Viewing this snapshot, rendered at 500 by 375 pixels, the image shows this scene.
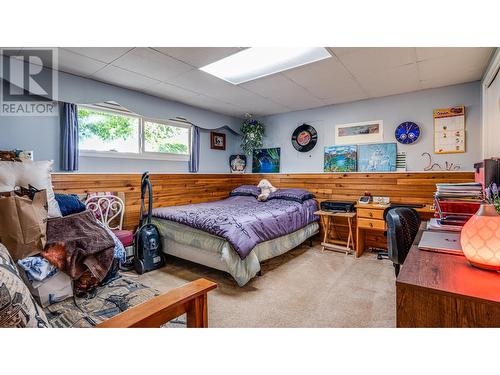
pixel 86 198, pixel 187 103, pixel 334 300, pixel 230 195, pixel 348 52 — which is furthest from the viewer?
pixel 230 195

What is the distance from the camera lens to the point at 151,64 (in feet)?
8.93

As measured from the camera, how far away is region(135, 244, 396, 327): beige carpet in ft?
6.61

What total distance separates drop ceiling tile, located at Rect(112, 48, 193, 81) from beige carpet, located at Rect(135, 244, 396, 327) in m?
2.29

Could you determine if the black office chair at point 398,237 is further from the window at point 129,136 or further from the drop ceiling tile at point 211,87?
the window at point 129,136

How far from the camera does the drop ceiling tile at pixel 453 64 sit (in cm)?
253

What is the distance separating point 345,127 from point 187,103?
2.59m

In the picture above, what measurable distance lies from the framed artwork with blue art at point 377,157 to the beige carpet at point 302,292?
4.41 ft

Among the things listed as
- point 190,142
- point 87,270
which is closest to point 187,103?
point 190,142

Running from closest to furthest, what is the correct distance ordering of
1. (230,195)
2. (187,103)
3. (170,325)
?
(170,325)
(187,103)
(230,195)

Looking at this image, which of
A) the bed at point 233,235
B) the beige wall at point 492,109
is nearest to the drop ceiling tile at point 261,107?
the bed at point 233,235
